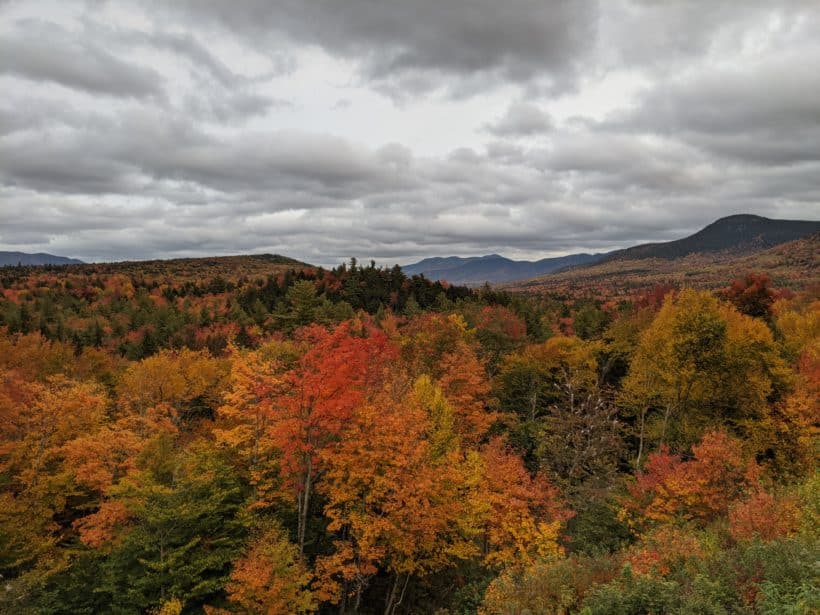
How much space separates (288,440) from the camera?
2572 centimetres

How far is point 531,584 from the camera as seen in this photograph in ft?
52.9

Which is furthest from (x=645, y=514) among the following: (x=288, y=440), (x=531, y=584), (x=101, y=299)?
(x=101, y=299)

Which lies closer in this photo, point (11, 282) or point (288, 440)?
point (288, 440)

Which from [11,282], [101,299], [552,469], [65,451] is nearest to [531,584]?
[552,469]

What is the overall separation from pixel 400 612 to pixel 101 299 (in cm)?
16012

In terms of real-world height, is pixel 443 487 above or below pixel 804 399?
below

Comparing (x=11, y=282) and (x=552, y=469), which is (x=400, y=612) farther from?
(x=11, y=282)

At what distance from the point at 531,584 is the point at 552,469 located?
2490 centimetres

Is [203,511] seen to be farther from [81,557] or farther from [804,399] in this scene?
[804,399]

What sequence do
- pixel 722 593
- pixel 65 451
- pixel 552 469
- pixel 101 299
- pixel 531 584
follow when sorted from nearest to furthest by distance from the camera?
pixel 722 593, pixel 531 584, pixel 65 451, pixel 552 469, pixel 101 299

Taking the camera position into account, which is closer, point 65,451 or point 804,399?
point 65,451

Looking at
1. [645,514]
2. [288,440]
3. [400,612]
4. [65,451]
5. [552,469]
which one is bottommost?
[400,612]

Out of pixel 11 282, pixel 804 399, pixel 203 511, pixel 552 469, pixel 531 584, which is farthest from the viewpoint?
pixel 11 282

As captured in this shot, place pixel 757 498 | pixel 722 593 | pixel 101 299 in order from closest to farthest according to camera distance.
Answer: pixel 722 593 → pixel 757 498 → pixel 101 299
